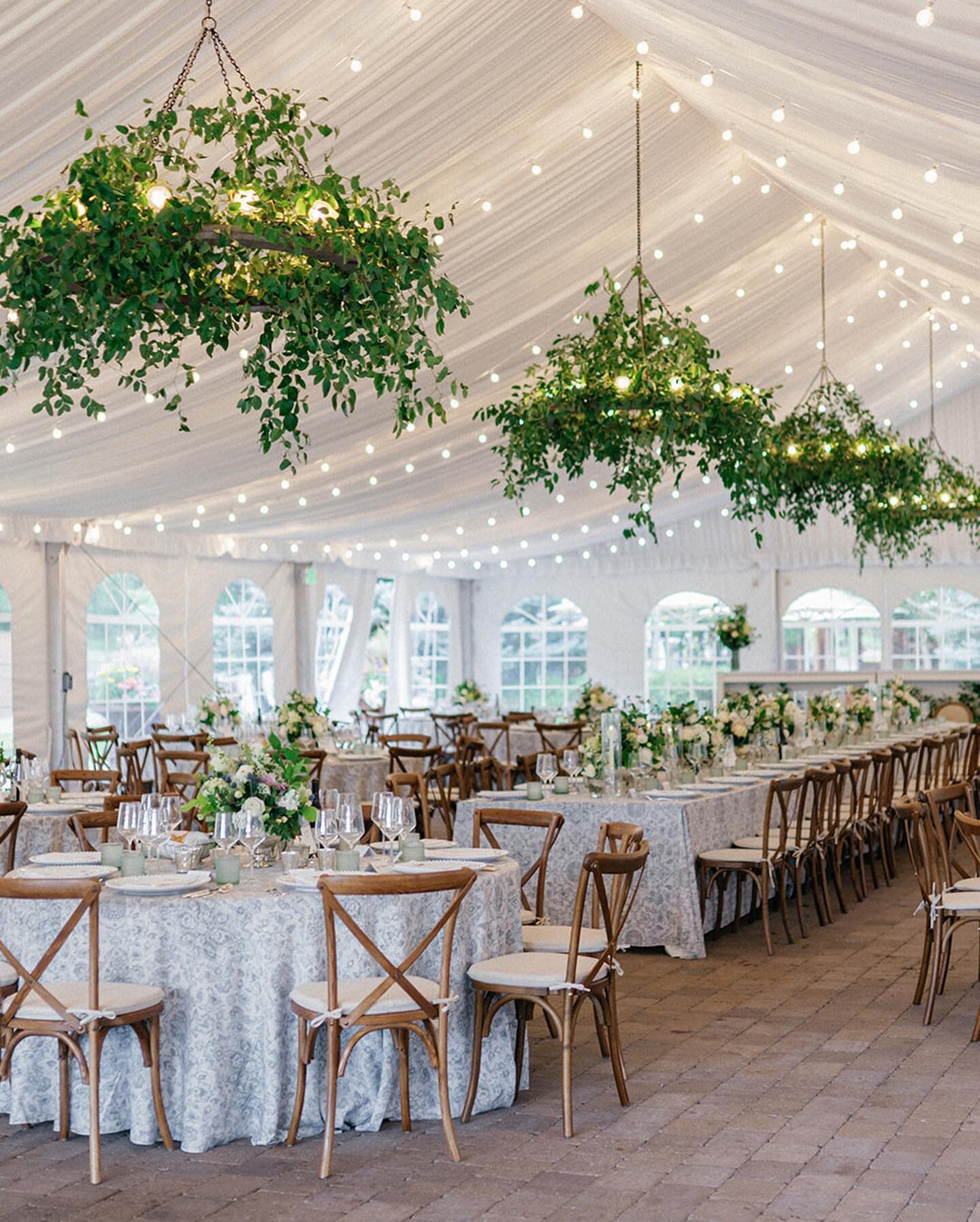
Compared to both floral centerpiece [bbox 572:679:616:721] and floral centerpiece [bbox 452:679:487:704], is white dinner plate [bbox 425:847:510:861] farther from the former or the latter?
floral centerpiece [bbox 452:679:487:704]

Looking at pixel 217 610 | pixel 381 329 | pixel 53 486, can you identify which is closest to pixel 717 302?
pixel 53 486

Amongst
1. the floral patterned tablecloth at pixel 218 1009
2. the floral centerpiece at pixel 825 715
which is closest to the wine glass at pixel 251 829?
the floral patterned tablecloth at pixel 218 1009

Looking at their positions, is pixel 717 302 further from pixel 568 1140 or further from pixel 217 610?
pixel 568 1140

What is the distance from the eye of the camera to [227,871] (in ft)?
16.1

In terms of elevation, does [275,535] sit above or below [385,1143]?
above

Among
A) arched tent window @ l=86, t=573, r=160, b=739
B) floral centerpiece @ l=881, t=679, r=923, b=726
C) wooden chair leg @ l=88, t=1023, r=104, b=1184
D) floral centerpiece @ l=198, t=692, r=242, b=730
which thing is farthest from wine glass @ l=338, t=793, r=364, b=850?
floral centerpiece @ l=881, t=679, r=923, b=726

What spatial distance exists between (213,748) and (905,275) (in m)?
8.56

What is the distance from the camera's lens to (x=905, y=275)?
12.2 m

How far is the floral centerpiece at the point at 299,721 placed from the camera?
11.2 m

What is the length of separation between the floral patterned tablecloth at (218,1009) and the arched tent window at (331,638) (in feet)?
41.4

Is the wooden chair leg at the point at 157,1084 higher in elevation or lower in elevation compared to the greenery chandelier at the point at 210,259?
lower

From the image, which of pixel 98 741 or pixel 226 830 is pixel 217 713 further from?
pixel 226 830

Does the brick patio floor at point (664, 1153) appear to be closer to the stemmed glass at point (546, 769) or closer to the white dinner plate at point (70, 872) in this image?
the white dinner plate at point (70, 872)

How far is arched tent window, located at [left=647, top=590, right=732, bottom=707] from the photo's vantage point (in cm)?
2052
